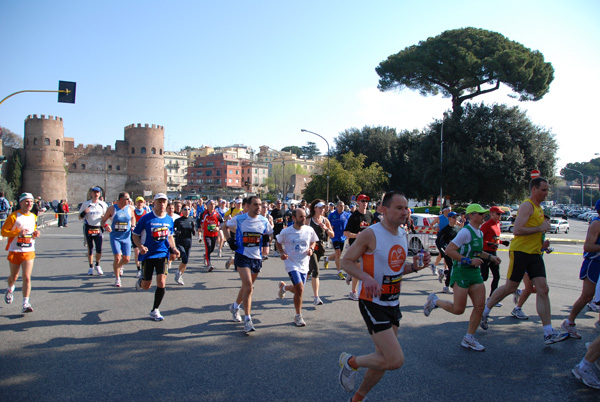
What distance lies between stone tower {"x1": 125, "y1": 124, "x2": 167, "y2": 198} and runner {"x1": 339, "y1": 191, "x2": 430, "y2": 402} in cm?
7782

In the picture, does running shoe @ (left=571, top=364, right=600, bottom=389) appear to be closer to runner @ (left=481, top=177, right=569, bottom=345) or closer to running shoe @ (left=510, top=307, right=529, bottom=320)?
runner @ (left=481, top=177, right=569, bottom=345)

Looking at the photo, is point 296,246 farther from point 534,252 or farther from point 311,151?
point 311,151

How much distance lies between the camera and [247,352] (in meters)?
4.82

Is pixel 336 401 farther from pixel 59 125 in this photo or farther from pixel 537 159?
pixel 59 125

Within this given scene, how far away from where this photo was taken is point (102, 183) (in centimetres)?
7669

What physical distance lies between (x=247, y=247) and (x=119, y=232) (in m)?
3.91

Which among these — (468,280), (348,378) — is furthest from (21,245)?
(468,280)

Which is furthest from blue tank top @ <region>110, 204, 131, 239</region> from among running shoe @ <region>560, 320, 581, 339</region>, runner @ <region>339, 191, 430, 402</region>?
running shoe @ <region>560, 320, 581, 339</region>

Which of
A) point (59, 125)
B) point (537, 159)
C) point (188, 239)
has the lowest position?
point (188, 239)

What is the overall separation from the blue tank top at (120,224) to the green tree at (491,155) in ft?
98.7

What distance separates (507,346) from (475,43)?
37.9 m

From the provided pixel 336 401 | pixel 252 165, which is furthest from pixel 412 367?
pixel 252 165

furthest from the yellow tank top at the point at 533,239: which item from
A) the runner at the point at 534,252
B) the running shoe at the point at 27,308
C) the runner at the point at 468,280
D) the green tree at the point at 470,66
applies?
the green tree at the point at 470,66

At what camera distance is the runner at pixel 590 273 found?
17.4 ft
